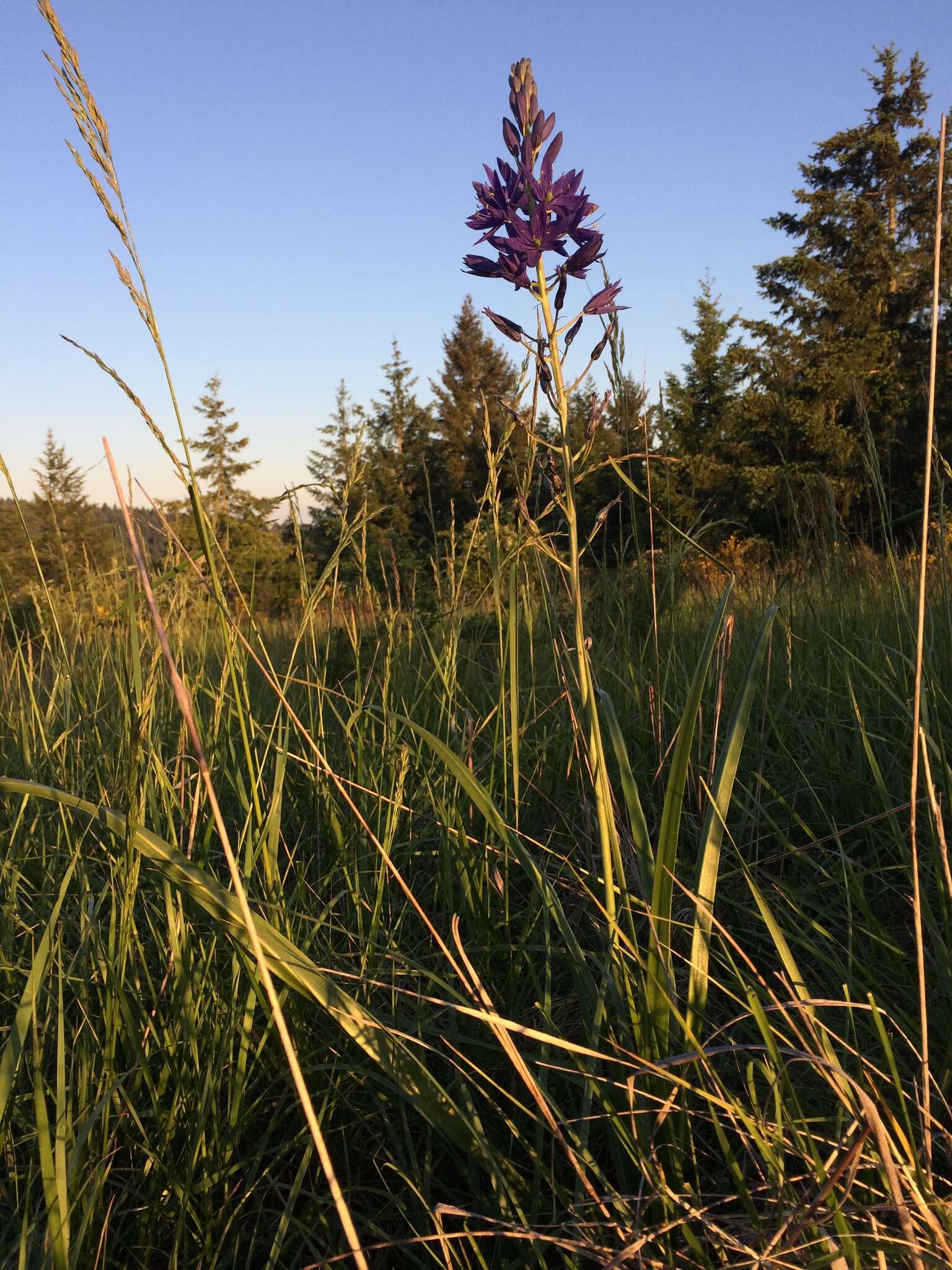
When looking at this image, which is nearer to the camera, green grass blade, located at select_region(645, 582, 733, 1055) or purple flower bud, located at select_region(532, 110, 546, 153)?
green grass blade, located at select_region(645, 582, 733, 1055)

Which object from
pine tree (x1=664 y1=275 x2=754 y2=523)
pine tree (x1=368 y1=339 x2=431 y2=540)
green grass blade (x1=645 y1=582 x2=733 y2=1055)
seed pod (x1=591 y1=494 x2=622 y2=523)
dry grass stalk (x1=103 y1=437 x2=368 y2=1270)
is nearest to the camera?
dry grass stalk (x1=103 y1=437 x2=368 y2=1270)

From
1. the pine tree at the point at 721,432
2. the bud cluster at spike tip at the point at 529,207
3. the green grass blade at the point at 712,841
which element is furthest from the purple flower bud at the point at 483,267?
the pine tree at the point at 721,432

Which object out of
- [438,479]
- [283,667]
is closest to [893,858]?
[283,667]

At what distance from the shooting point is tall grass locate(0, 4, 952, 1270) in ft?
2.83

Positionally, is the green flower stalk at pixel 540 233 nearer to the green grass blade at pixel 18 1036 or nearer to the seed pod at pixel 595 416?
the seed pod at pixel 595 416

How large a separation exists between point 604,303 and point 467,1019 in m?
1.20

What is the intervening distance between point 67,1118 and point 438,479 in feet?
139

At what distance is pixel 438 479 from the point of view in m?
42.5

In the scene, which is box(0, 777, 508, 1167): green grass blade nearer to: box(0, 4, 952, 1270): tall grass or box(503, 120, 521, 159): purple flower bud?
box(0, 4, 952, 1270): tall grass

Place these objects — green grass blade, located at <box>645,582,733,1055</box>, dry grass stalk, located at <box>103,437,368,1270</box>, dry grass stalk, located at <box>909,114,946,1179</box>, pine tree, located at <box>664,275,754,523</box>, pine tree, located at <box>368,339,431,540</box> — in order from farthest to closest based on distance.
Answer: pine tree, located at <box>368,339,431,540</box>, pine tree, located at <box>664,275,754,523</box>, green grass blade, located at <box>645,582,733,1055</box>, dry grass stalk, located at <box>909,114,946,1179</box>, dry grass stalk, located at <box>103,437,368,1270</box>

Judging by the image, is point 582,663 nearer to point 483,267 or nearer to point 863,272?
point 483,267

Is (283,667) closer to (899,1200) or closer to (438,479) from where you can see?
(899,1200)

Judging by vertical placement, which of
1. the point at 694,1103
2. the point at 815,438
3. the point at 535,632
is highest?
the point at 815,438

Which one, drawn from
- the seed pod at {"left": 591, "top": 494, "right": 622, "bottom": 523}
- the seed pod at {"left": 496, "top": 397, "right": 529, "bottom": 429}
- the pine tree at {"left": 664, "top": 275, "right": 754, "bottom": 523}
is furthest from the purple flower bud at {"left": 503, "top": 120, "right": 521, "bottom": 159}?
the pine tree at {"left": 664, "top": 275, "right": 754, "bottom": 523}
